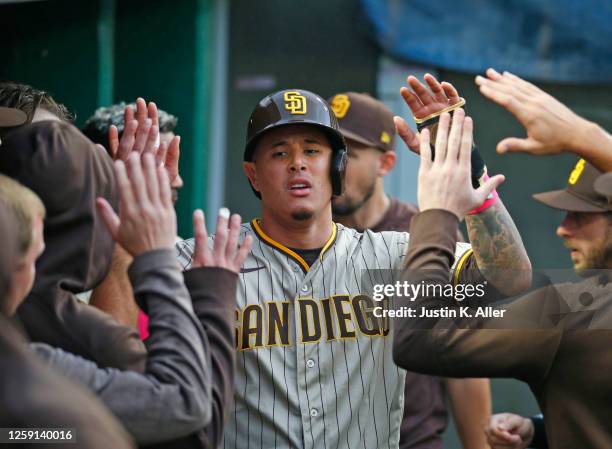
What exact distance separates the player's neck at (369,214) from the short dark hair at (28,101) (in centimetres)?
215

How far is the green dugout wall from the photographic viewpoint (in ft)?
20.8

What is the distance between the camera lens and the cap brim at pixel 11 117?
9.73ft

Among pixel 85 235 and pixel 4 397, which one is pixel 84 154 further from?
pixel 4 397

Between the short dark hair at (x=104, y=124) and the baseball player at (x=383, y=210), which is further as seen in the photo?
the baseball player at (x=383, y=210)

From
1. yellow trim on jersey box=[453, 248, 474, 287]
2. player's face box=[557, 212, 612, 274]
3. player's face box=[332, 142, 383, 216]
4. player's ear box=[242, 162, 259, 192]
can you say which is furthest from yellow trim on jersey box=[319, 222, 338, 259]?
player's face box=[332, 142, 383, 216]

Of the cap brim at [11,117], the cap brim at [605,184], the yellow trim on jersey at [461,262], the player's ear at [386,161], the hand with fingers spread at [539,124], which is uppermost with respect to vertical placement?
the player's ear at [386,161]

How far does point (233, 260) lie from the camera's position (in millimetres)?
2650

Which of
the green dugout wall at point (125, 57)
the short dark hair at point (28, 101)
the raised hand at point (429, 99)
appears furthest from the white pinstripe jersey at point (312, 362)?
the green dugout wall at point (125, 57)

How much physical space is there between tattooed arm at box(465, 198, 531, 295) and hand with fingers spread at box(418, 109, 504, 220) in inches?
17.7

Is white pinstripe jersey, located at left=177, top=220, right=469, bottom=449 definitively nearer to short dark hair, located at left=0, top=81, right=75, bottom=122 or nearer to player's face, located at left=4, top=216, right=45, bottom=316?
short dark hair, located at left=0, top=81, right=75, bottom=122

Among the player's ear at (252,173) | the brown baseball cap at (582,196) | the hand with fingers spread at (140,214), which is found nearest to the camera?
the hand with fingers spread at (140,214)

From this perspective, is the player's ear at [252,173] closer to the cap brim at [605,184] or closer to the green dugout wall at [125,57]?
the cap brim at [605,184]

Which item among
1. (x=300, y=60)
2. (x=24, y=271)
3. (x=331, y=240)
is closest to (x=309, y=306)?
(x=331, y=240)

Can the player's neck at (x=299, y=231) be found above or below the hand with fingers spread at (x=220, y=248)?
above
